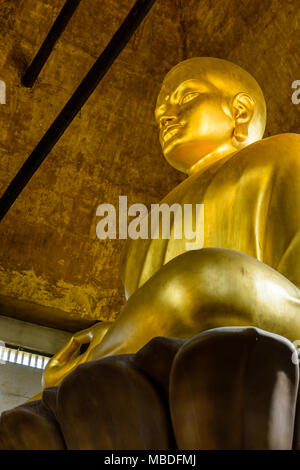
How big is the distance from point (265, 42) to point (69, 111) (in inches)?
64.1

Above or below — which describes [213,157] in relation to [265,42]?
below

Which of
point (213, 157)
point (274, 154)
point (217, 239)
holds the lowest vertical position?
point (217, 239)

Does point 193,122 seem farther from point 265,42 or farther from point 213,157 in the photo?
point 265,42

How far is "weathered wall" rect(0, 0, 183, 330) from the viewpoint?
18.5 ft

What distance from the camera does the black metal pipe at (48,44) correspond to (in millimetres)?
5109

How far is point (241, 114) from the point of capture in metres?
3.58

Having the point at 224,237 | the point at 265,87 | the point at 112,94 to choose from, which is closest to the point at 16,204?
the point at 112,94

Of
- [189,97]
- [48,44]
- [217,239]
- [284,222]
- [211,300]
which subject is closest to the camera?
[211,300]

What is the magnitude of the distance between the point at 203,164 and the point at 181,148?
13 centimetres

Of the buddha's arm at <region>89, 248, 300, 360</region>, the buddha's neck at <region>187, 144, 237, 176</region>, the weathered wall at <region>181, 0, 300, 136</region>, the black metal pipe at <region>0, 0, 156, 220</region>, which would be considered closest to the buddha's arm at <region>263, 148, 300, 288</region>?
the buddha's arm at <region>89, 248, 300, 360</region>

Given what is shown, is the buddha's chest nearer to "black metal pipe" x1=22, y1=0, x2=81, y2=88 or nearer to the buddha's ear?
the buddha's ear

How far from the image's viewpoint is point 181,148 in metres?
3.46

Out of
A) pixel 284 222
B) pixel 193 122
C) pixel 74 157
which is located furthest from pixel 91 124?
pixel 284 222
